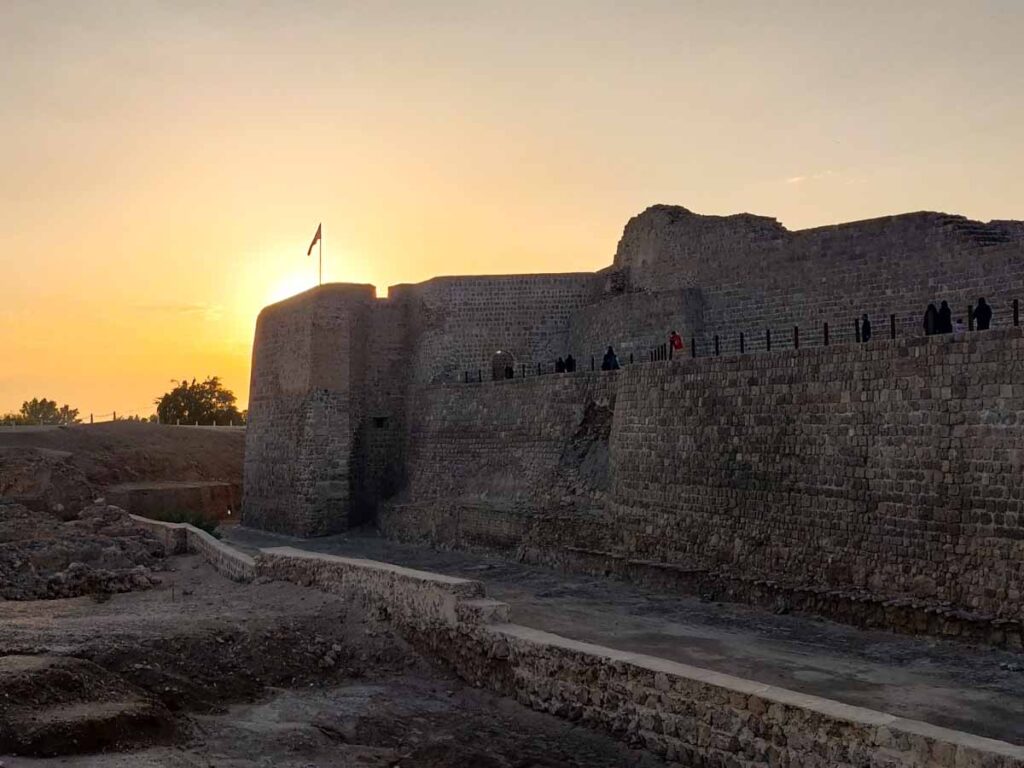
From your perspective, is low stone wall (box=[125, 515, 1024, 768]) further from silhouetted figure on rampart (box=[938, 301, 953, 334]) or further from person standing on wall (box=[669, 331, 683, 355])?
person standing on wall (box=[669, 331, 683, 355])

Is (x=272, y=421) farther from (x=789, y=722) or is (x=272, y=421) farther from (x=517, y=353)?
(x=789, y=722)

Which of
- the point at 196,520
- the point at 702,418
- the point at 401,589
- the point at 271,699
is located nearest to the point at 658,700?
the point at 271,699

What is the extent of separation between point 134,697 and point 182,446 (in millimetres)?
30409

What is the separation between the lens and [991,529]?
36.8 ft

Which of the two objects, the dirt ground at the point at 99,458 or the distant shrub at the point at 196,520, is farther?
the dirt ground at the point at 99,458

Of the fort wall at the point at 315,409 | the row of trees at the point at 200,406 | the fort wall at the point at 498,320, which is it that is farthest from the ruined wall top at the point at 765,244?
the row of trees at the point at 200,406

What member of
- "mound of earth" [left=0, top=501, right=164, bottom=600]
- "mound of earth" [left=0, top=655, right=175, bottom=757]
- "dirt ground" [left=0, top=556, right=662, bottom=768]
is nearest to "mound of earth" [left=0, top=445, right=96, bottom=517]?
"mound of earth" [left=0, top=501, right=164, bottom=600]

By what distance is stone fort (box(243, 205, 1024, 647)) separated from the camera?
11828 mm

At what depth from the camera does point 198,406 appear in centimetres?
5350

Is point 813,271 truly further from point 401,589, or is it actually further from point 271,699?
point 271,699

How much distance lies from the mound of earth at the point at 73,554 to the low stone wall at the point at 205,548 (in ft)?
1.06

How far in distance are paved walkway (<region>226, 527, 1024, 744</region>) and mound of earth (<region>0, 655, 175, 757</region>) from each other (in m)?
5.14

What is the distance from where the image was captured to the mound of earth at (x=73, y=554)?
56.5 ft

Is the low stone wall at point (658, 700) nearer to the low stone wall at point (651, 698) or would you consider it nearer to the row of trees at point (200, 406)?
the low stone wall at point (651, 698)
